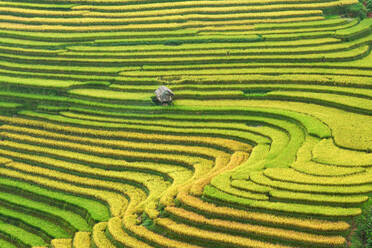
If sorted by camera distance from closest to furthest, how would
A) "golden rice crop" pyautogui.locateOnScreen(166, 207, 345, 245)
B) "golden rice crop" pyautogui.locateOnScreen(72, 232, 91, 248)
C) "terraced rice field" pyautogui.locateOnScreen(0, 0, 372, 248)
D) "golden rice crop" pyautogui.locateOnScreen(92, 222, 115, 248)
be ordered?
"golden rice crop" pyautogui.locateOnScreen(166, 207, 345, 245) → "terraced rice field" pyautogui.locateOnScreen(0, 0, 372, 248) → "golden rice crop" pyautogui.locateOnScreen(92, 222, 115, 248) → "golden rice crop" pyautogui.locateOnScreen(72, 232, 91, 248)

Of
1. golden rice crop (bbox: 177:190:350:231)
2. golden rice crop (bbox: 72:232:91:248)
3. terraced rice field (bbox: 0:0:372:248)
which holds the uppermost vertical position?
terraced rice field (bbox: 0:0:372:248)

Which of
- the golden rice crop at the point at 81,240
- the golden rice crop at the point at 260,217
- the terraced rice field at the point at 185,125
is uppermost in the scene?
the terraced rice field at the point at 185,125

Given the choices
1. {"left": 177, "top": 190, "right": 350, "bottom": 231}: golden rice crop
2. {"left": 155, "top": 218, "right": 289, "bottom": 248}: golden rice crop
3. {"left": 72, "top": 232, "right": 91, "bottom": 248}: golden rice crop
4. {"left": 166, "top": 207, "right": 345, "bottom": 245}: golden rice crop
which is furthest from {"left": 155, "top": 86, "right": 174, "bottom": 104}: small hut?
{"left": 155, "top": 218, "right": 289, "bottom": 248}: golden rice crop

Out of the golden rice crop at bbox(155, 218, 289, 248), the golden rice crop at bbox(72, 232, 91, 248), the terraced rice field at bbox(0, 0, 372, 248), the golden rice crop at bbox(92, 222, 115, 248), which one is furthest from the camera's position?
the golden rice crop at bbox(72, 232, 91, 248)

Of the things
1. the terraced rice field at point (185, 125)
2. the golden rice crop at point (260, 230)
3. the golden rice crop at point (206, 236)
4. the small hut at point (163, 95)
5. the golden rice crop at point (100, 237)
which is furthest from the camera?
the small hut at point (163, 95)

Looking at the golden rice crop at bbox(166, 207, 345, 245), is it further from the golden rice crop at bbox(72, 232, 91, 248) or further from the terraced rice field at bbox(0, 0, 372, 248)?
the golden rice crop at bbox(72, 232, 91, 248)

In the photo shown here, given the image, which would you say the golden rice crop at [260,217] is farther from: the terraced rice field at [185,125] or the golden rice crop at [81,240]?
the golden rice crop at [81,240]

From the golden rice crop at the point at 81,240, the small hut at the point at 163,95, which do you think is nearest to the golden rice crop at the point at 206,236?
the golden rice crop at the point at 81,240
